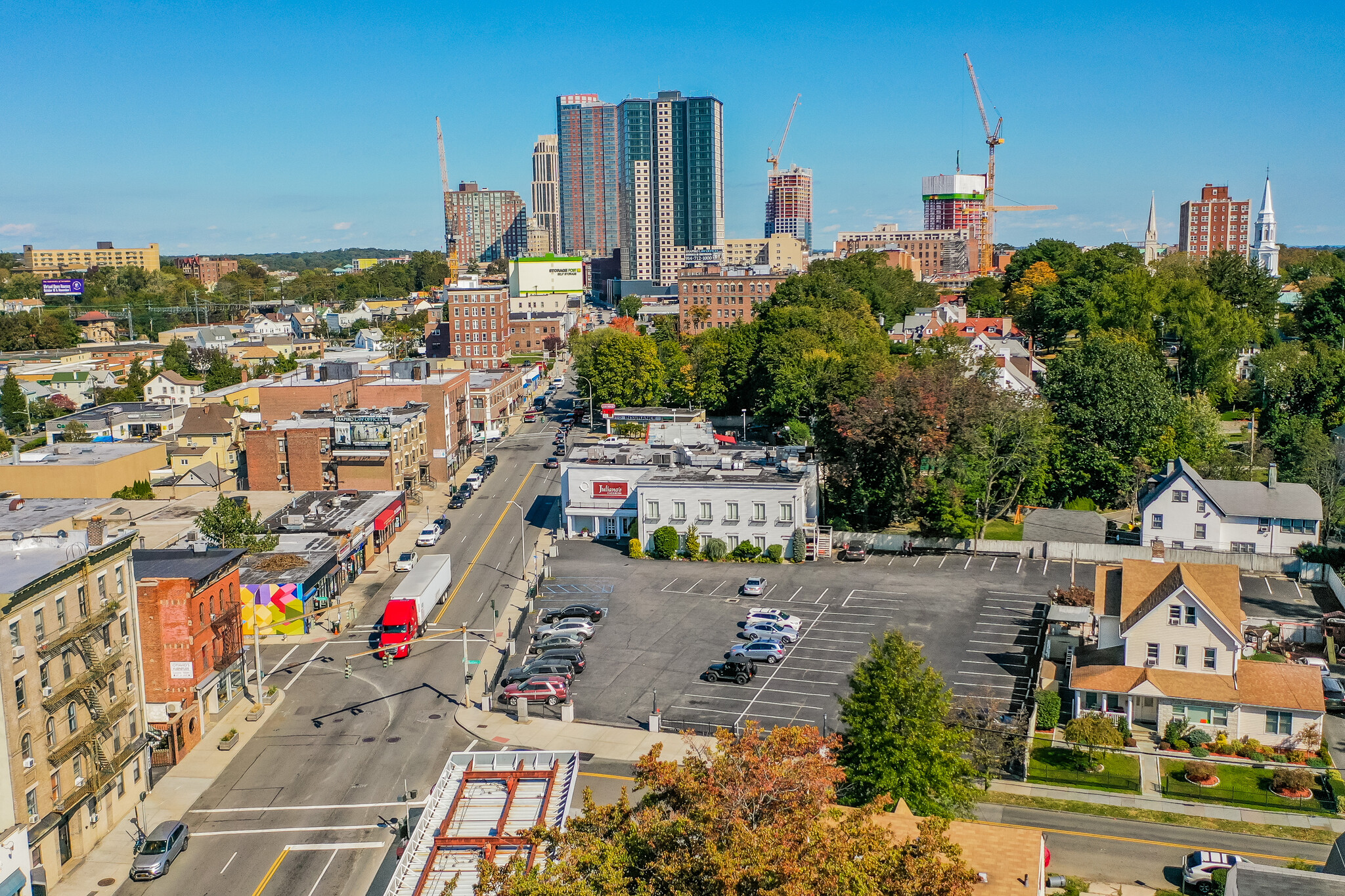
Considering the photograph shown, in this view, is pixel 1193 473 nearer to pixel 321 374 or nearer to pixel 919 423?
pixel 919 423

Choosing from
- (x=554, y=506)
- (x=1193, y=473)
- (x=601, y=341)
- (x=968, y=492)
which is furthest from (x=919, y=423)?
(x=601, y=341)

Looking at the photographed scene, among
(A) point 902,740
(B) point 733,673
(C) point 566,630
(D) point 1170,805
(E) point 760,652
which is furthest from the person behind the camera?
(C) point 566,630

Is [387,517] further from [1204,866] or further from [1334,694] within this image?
[1334,694]

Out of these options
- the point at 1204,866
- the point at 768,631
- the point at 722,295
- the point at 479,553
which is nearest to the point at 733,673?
the point at 768,631

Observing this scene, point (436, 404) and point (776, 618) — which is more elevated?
point (436, 404)

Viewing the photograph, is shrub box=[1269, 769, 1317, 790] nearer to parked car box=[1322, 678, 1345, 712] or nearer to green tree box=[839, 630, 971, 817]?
parked car box=[1322, 678, 1345, 712]

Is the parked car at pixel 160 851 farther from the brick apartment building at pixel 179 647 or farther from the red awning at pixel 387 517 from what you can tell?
the red awning at pixel 387 517
